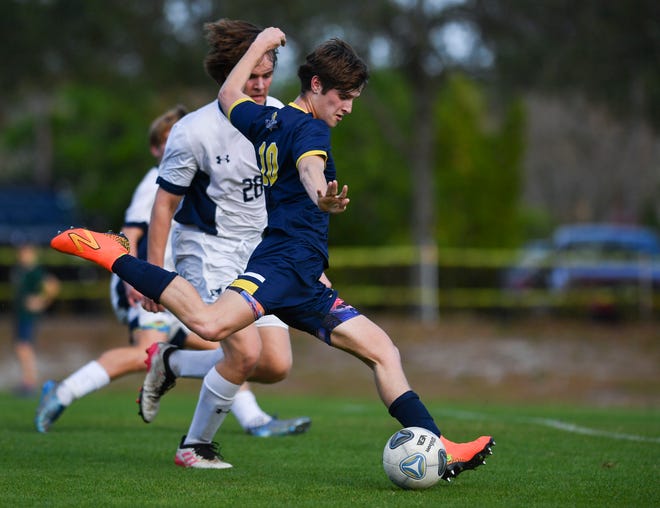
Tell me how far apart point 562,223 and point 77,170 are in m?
23.4

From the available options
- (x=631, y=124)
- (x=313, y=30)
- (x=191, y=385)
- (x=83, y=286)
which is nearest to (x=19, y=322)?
(x=191, y=385)

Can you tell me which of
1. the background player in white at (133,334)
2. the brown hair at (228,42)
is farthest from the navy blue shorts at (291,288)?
the background player in white at (133,334)

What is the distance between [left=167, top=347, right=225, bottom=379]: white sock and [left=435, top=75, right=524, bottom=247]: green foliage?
28.3 metres

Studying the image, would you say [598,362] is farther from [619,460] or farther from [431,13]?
[619,460]

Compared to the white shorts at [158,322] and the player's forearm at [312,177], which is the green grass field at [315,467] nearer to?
the white shorts at [158,322]

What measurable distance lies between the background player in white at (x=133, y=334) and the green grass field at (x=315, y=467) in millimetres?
248

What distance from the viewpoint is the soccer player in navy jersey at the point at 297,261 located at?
5.20 meters

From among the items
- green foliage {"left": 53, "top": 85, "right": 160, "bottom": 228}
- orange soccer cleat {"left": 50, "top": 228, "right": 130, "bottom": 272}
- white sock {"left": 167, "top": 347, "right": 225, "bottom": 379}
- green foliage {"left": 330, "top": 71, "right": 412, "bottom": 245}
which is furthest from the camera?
green foliage {"left": 53, "top": 85, "right": 160, "bottom": 228}

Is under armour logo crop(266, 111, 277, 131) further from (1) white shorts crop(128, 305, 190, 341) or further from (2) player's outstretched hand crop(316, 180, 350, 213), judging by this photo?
(1) white shorts crop(128, 305, 190, 341)

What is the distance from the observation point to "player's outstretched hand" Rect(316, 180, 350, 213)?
4.79m

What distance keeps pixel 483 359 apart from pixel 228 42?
575 inches

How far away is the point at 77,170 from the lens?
1582 inches

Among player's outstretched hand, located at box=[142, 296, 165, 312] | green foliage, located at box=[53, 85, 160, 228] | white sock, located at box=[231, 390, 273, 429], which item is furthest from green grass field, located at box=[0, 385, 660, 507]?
green foliage, located at box=[53, 85, 160, 228]

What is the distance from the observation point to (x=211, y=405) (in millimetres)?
5965
